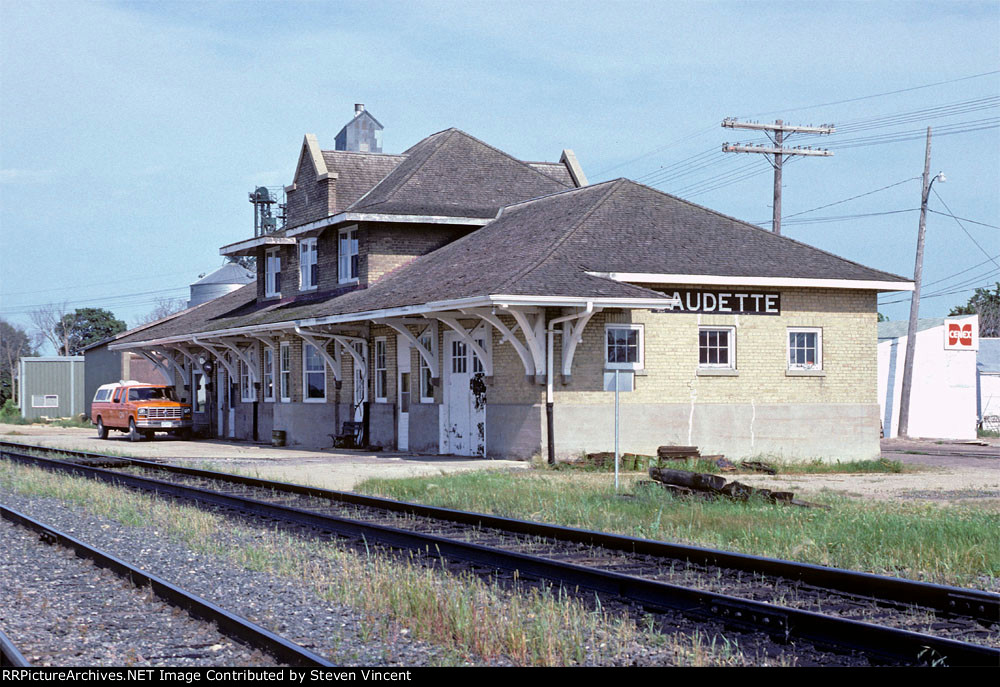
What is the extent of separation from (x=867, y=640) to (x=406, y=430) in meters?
20.4

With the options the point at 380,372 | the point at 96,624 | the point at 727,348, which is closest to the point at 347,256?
the point at 380,372

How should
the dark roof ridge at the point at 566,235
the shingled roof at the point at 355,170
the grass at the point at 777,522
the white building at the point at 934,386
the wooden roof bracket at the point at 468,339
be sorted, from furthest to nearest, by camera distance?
the white building at the point at 934,386 < the shingled roof at the point at 355,170 < the wooden roof bracket at the point at 468,339 < the dark roof ridge at the point at 566,235 < the grass at the point at 777,522

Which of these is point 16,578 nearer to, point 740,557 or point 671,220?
point 740,557

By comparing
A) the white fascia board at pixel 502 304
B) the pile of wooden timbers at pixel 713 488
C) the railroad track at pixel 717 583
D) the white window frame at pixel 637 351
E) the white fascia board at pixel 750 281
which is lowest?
the railroad track at pixel 717 583

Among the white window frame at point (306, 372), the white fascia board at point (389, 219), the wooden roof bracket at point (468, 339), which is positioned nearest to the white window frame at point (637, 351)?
the wooden roof bracket at point (468, 339)

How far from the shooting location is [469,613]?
25.0ft

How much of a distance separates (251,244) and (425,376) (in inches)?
480

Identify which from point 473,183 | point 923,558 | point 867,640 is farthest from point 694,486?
point 473,183

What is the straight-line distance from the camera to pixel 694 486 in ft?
51.0

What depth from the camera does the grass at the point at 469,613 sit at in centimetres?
678

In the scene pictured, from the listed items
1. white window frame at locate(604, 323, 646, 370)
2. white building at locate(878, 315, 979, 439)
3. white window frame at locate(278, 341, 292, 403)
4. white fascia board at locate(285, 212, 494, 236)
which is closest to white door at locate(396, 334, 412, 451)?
white fascia board at locate(285, 212, 494, 236)

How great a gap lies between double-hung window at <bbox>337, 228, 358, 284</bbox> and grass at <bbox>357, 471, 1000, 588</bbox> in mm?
13019

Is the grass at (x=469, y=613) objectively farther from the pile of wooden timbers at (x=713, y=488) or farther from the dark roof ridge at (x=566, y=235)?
the dark roof ridge at (x=566, y=235)

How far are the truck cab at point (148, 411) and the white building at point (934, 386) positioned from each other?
24075 millimetres
